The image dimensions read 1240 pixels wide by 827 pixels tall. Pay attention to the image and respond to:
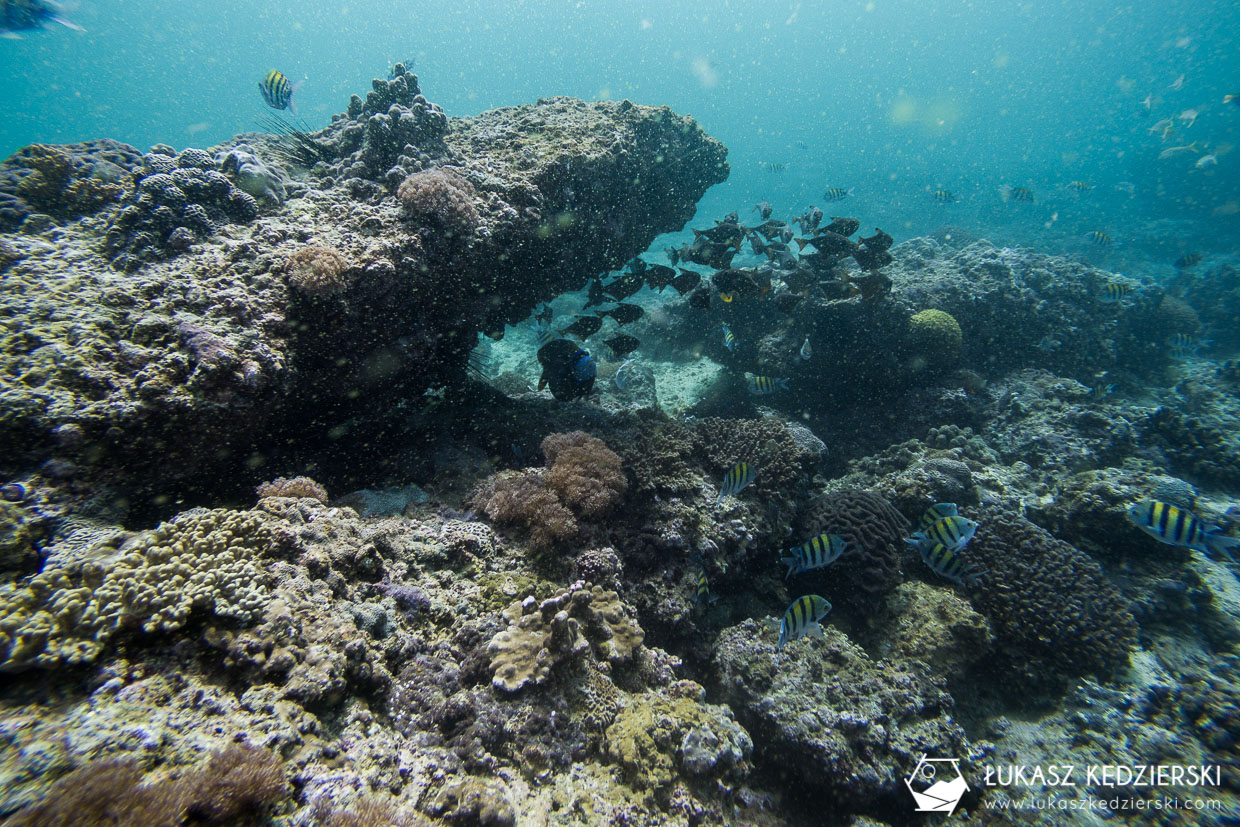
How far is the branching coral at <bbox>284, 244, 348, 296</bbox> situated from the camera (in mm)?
3635

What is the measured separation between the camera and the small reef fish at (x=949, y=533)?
4.24 metres

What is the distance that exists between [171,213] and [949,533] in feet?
24.9

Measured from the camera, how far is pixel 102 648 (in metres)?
1.97

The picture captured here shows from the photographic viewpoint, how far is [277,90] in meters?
5.85

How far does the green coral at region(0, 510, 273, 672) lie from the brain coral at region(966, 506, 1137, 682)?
6.82 metres

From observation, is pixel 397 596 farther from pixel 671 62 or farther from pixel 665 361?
pixel 671 62

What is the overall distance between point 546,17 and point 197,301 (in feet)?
418

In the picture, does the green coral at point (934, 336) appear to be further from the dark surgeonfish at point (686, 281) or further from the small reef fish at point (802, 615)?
the small reef fish at point (802, 615)

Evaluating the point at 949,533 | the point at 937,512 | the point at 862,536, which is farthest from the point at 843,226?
the point at 949,533

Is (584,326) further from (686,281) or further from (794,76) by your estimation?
(794,76)

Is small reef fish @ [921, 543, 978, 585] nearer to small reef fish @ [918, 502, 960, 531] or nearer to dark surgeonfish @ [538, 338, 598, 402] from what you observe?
small reef fish @ [918, 502, 960, 531]

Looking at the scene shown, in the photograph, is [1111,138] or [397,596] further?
[1111,138]

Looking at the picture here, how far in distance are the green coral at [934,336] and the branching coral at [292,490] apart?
9.34m

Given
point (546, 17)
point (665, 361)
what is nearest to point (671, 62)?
point (546, 17)
